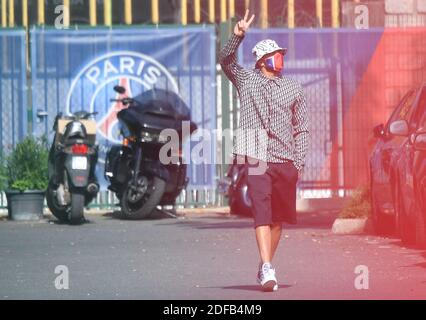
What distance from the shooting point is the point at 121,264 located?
12.9 metres

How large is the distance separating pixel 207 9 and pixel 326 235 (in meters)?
11.1

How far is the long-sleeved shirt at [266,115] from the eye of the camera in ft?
35.6

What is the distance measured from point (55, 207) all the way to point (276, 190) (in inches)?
325

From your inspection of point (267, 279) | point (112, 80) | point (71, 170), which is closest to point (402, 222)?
point (267, 279)

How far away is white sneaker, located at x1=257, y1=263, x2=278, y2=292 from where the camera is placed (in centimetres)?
1038

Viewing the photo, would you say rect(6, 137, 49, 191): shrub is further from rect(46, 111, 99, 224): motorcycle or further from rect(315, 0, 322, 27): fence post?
rect(315, 0, 322, 27): fence post

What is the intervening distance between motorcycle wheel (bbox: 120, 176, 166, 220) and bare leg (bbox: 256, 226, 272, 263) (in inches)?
325

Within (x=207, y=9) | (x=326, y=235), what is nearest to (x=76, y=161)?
(x=326, y=235)

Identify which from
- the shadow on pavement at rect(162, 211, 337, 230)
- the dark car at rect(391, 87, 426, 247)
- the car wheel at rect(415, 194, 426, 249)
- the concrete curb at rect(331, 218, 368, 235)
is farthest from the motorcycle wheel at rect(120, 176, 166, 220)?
the car wheel at rect(415, 194, 426, 249)

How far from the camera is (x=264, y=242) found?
10664mm

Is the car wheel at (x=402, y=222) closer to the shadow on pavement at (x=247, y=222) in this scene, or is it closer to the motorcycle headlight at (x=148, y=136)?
the shadow on pavement at (x=247, y=222)

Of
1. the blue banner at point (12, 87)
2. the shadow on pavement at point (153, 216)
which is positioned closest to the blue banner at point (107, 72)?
the blue banner at point (12, 87)

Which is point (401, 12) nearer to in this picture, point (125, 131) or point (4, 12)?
point (125, 131)

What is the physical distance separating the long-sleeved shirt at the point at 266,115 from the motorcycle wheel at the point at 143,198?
317 inches
